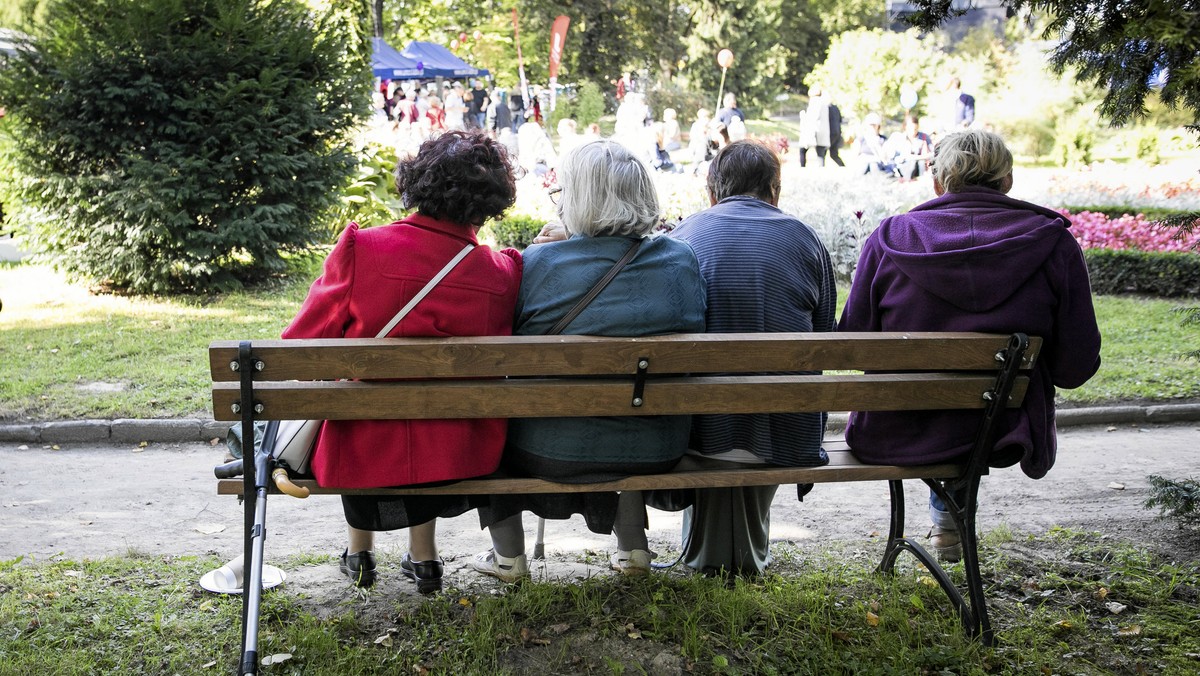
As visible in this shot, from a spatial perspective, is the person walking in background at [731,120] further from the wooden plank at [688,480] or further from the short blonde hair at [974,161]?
the wooden plank at [688,480]

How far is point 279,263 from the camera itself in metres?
10.4

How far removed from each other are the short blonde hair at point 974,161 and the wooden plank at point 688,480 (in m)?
0.99

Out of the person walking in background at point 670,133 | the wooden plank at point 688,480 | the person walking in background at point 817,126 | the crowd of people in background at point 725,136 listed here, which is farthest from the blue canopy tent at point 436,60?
the wooden plank at point 688,480

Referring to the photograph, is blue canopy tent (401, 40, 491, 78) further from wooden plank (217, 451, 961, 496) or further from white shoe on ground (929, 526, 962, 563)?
wooden plank (217, 451, 961, 496)

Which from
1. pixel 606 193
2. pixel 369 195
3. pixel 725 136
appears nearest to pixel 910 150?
pixel 725 136

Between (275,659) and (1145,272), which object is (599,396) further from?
(1145,272)

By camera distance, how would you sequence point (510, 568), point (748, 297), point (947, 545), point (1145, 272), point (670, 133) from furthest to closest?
point (670, 133) → point (1145, 272) → point (947, 545) → point (510, 568) → point (748, 297)

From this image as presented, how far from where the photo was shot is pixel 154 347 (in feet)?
26.8

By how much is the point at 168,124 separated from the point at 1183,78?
878 centimetres

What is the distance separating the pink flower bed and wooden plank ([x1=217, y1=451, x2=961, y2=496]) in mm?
9385

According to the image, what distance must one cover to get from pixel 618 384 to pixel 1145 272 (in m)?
9.94

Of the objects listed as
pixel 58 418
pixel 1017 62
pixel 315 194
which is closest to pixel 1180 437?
pixel 58 418

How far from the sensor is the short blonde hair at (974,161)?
142 inches

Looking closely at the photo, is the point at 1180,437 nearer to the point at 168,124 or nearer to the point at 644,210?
the point at 644,210
